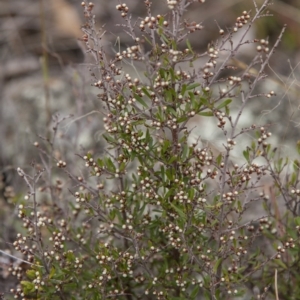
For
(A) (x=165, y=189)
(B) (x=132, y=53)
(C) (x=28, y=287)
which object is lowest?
(C) (x=28, y=287)

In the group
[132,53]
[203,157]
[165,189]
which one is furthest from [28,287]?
[132,53]

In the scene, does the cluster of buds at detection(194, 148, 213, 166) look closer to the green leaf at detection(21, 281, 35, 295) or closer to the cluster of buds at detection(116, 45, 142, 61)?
the cluster of buds at detection(116, 45, 142, 61)

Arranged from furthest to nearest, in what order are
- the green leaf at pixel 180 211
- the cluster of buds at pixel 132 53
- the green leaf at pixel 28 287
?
1. the green leaf at pixel 28 287
2. the green leaf at pixel 180 211
3. the cluster of buds at pixel 132 53

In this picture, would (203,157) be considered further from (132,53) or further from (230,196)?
(132,53)

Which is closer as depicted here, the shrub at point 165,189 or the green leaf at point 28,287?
the shrub at point 165,189

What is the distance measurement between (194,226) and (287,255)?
581mm

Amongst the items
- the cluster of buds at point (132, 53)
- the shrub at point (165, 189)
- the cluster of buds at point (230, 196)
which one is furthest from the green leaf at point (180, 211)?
the cluster of buds at point (132, 53)

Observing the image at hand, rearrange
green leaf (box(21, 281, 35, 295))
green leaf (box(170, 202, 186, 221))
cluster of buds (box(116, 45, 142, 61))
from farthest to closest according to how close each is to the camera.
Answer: green leaf (box(21, 281, 35, 295))
green leaf (box(170, 202, 186, 221))
cluster of buds (box(116, 45, 142, 61))

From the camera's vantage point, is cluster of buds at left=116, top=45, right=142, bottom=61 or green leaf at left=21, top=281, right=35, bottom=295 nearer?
cluster of buds at left=116, top=45, right=142, bottom=61

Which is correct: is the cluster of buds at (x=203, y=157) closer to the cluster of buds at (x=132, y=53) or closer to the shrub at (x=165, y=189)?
the shrub at (x=165, y=189)

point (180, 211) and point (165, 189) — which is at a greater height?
point (165, 189)

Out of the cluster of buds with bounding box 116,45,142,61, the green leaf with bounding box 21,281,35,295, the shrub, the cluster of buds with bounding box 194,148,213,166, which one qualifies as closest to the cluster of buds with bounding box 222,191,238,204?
the shrub

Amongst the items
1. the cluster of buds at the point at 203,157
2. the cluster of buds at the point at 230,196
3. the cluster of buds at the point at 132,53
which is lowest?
the cluster of buds at the point at 230,196

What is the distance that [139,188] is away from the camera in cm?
224
